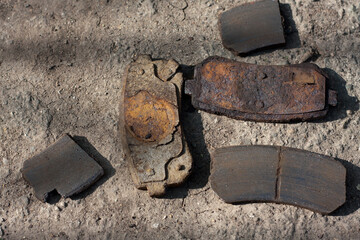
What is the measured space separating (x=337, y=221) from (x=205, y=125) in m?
0.76

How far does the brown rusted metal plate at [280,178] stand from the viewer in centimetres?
206

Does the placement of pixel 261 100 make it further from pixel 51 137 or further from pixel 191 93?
pixel 51 137

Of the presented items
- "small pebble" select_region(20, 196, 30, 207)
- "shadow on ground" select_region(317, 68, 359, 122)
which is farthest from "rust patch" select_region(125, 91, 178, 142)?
"shadow on ground" select_region(317, 68, 359, 122)

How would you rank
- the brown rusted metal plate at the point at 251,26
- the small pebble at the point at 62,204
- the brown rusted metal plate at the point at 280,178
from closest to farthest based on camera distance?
the brown rusted metal plate at the point at 280,178 < the small pebble at the point at 62,204 < the brown rusted metal plate at the point at 251,26

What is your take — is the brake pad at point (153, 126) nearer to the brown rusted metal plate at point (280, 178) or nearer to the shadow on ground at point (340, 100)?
the brown rusted metal plate at point (280, 178)

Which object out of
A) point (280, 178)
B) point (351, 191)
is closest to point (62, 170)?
point (280, 178)

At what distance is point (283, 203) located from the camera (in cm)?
208

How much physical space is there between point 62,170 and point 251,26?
1.20 metres

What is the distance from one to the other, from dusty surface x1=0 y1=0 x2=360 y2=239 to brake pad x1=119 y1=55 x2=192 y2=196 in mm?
96

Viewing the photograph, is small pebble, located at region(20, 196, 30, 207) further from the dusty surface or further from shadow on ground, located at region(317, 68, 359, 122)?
shadow on ground, located at region(317, 68, 359, 122)

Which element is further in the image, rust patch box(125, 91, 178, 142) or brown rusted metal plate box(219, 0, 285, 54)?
brown rusted metal plate box(219, 0, 285, 54)

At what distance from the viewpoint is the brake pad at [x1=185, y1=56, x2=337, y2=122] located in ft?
7.23

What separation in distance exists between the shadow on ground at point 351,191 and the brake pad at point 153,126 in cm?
74

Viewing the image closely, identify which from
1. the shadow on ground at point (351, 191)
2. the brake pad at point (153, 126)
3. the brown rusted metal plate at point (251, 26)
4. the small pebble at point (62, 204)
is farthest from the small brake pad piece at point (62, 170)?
the shadow on ground at point (351, 191)
